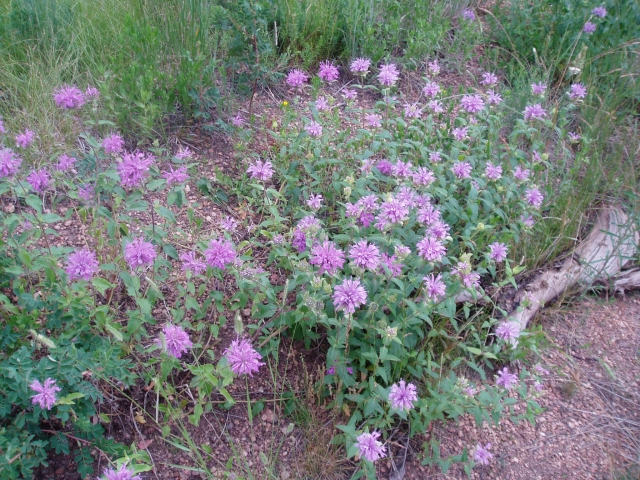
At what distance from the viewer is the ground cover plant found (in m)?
1.97

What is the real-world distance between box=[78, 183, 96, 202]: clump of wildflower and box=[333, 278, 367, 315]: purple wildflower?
3.94ft

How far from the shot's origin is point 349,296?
2025mm

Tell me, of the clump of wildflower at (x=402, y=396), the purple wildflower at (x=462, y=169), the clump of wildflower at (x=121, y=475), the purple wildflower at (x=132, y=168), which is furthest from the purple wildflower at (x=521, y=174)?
the clump of wildflower at (x=121, y=475)

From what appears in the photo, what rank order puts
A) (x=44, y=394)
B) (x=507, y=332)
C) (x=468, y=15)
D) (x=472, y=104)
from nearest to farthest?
(x=44, y=394) → (x=507, y=332) → (x=472, y=104) → (x=468, y=15)

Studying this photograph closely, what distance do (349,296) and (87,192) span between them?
1274 millimetres

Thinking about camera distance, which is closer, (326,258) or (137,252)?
(137,252)

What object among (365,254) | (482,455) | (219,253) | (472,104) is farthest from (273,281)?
(472,104)

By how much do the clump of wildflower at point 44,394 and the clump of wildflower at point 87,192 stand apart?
926 millimetres

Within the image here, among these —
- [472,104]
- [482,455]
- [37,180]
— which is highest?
[472,104]

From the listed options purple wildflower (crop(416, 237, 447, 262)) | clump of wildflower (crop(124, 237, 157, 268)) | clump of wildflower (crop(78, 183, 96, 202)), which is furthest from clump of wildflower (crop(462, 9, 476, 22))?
clump of wildflower (crop(124, 237, 157, 268))

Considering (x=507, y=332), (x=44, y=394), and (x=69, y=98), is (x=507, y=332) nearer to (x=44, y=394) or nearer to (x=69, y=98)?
(x=44, y=394)

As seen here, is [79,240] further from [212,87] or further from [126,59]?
[126,59]

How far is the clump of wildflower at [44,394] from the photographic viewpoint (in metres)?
1.67

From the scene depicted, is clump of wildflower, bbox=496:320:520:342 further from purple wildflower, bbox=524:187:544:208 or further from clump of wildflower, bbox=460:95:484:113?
clump of wildflower, bbox=460:95:484:113
